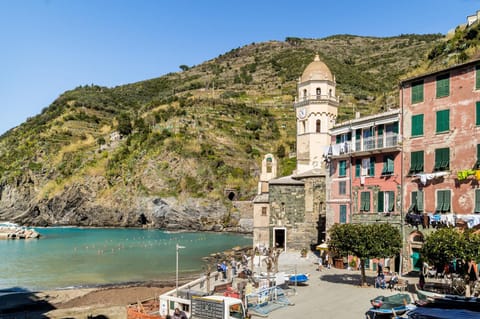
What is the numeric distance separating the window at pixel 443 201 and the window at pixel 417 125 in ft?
13.7

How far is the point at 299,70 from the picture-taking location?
161m

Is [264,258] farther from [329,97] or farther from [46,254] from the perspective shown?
[46,254]

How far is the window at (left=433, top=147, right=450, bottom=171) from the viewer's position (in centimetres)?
2739

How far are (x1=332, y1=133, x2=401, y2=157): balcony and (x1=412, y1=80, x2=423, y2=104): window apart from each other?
269cm

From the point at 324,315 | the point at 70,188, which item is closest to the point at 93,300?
the point at 324,315

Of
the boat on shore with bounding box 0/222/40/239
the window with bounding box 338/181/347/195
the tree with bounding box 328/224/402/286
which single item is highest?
the window with bounding box 338/181/347/195

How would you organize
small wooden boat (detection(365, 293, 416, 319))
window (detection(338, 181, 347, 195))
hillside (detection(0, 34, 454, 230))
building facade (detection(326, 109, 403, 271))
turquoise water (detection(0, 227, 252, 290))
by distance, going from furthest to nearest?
hillside (detection(0, 34, 454, 230)), turquoise water (detection(0, 227, 252, 290)), window (detection(338, 181, 347, 195)), building facade (detection(326, 109, 403, 271)), small wooden boat (detection(365, 293, 416, 319))

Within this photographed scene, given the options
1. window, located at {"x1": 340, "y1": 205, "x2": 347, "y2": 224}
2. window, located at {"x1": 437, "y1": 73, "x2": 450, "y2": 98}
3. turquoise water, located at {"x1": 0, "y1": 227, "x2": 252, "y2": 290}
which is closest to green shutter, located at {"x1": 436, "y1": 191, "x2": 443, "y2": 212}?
window, located at {"x1": 437, "y1": 73, "x2": 450, "y2": 98}

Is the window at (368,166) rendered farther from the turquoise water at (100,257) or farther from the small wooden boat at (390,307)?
the turquoise water at (100,257)

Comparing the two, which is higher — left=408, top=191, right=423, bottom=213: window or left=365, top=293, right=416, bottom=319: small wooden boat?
left=408, top=191, right=423, bottom=213: window

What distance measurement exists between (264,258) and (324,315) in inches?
722

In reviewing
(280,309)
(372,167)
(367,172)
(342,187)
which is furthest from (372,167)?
(280,309)

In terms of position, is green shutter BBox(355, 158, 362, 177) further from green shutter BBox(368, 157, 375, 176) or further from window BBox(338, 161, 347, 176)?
window BBox(338, 161, 347, 176)

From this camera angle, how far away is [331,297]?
23.8 m
